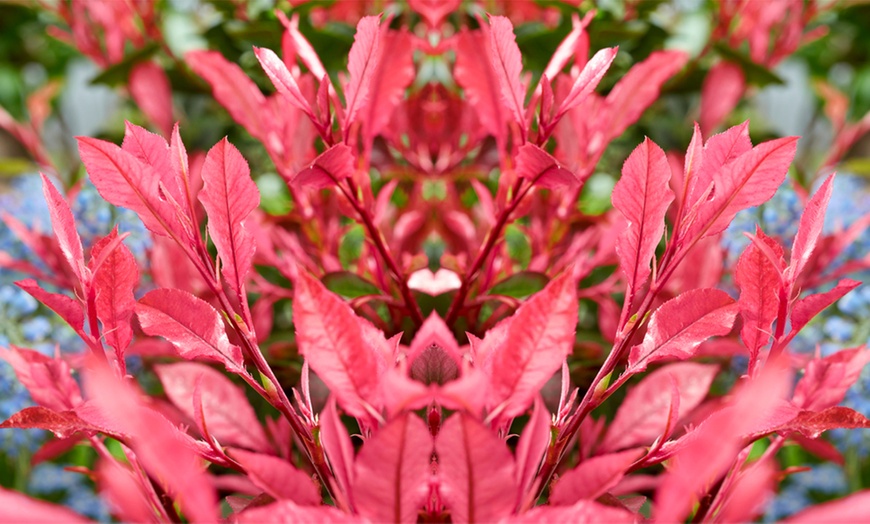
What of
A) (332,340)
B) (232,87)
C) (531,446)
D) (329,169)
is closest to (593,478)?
(531,446)

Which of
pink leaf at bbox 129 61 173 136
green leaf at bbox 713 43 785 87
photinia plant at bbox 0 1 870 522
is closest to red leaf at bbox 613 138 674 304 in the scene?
photinia plant at bbox 0 1 870 522

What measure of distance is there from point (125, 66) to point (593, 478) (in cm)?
90

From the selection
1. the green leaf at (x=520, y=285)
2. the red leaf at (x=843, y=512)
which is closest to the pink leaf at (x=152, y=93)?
the green leaf at (x=520, y=285)

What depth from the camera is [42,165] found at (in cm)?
135

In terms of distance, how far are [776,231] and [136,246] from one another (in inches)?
35.9

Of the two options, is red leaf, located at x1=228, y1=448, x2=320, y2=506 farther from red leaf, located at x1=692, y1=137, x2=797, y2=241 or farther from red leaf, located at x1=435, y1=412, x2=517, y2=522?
→ red leaf, located at x1=692, y1=137, x2=797, y2=241

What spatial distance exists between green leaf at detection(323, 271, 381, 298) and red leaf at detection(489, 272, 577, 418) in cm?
33

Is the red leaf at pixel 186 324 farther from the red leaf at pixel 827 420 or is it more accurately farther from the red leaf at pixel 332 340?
the red leaf at pixel 827 420

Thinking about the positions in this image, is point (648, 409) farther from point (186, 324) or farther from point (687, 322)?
point (186, 324)

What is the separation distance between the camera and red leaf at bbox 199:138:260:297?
1.34ft

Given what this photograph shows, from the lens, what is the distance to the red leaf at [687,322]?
43 cm

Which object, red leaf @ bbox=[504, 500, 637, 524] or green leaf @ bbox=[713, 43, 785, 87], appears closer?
red leaf @ bbox=[504, 500, 637, 524]

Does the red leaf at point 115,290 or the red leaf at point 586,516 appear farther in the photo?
the red leaf at point 115,290

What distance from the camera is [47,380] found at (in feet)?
1.53
